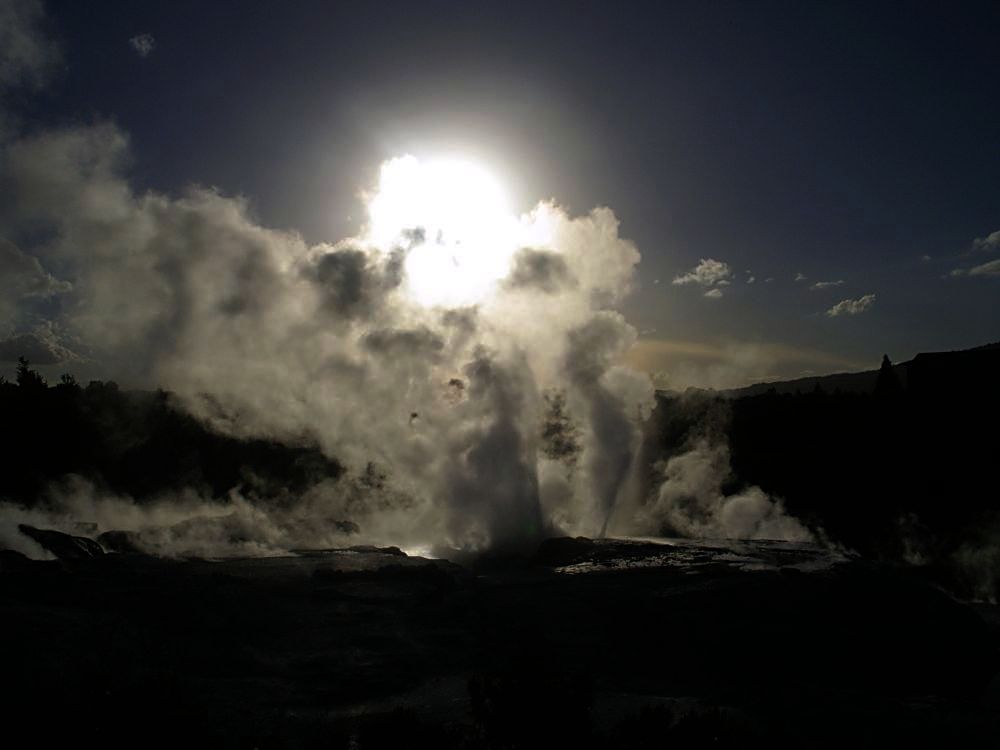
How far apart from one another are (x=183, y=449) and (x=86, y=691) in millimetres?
37113

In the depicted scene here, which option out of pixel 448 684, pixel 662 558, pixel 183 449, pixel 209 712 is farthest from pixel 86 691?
pixel 183 449

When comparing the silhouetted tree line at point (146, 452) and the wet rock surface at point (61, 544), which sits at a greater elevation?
the silhouetted tree line at point (146, 452)

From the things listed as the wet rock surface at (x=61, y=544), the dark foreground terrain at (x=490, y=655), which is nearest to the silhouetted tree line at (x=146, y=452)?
the wet rock surface at (x=61, y=544)

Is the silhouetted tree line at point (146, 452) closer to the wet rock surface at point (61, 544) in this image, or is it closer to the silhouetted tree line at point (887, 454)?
the wet rock surface at point (61, 544)

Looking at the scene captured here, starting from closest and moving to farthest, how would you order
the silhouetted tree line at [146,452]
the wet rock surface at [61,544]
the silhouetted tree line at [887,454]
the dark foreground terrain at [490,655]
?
the dark foreground terrain at [490,655] < the wet rock surface at [61,544] < the silhouetted tree line at [887,454] < the silhouetted tree line at [146,452]

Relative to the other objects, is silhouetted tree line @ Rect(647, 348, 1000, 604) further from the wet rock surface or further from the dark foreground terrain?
the wet rock surface

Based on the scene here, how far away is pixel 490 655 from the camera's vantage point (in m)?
10.9

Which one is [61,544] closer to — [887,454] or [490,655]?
[490,655]

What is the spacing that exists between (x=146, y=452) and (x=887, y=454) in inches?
1501

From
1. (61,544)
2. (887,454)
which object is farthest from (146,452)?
(887,454)

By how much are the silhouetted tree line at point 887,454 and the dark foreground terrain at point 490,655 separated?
35.0 ft

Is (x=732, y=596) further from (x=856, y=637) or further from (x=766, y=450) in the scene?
(x=766, y=450)

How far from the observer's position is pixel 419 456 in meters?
22.8

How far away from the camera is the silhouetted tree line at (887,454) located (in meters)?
26.9
